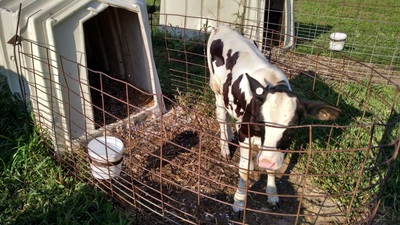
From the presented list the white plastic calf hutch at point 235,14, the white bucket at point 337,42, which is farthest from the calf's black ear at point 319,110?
the white bucket at point 337,42

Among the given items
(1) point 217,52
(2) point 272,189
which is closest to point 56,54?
(1) point 217,52

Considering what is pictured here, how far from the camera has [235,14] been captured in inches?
274

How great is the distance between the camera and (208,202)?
3676 millimetres

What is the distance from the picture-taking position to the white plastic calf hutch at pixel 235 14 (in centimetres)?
681

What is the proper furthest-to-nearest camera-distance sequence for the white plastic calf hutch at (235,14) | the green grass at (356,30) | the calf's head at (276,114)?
the green grass at (356,30) → the white plastic calf hutch at (235,14) → the calf's head at (276,114)

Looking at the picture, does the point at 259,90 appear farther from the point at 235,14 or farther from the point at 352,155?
the point at 235,14

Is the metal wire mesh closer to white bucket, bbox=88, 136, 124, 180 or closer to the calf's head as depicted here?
white bucket, bbox=88, 136, 124, 180

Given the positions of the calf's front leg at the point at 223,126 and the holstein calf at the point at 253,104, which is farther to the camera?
the calf's front leg at the point at 223,126

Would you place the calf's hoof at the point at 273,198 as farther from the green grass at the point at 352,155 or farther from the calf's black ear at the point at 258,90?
the calf's black ear at the point at 258,90

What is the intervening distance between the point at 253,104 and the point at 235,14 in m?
4.11

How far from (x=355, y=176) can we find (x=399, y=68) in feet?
12.6

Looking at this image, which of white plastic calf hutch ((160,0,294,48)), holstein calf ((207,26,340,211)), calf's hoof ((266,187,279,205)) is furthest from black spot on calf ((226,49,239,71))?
white plastic calf hutch ((160,0,294,48))

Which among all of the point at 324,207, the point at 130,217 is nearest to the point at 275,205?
the point at 324,207

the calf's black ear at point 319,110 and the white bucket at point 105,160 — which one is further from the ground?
the calf's black ear at point 319,110
